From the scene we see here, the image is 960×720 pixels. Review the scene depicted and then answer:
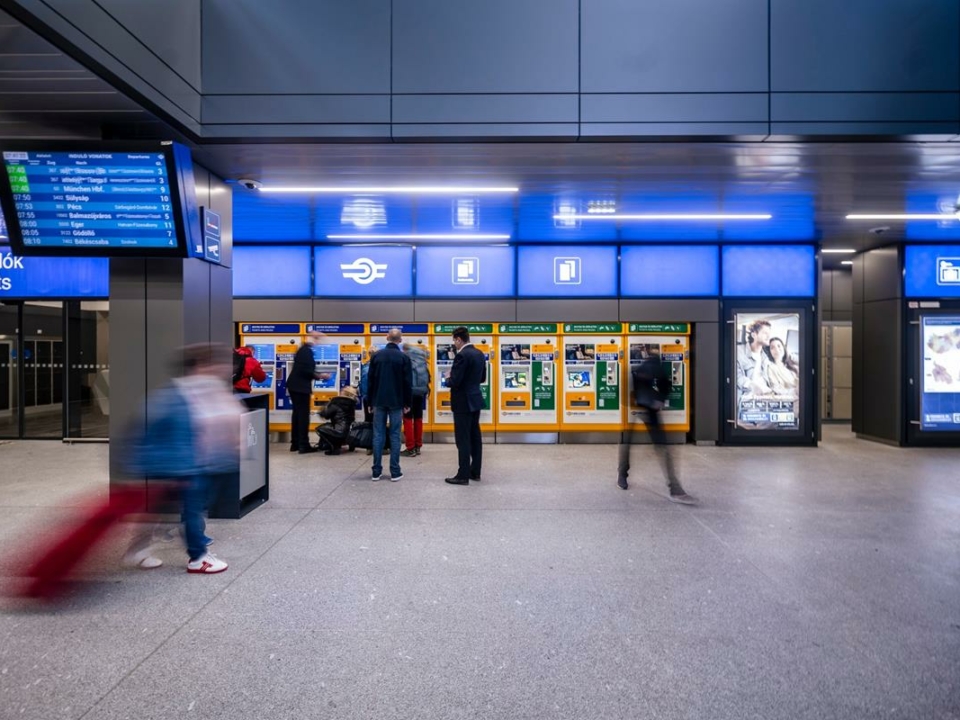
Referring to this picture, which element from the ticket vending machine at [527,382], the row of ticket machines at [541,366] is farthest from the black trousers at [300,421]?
the ticket vending machine at [527,382]

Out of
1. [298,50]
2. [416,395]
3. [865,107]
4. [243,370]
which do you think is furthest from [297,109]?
[865,107]

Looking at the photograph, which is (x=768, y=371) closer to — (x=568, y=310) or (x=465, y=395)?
(x=568, y=310)

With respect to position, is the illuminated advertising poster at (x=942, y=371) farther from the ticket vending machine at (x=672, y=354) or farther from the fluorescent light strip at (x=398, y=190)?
the fluorescent light strip at (x=398, y=190)

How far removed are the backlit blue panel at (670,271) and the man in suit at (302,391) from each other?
219 inches

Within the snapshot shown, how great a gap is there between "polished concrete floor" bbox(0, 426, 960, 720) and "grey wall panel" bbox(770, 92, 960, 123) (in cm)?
Result: 372

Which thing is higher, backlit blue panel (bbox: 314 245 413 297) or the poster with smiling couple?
backlit blue panel (bbox: 314 245 413 297)

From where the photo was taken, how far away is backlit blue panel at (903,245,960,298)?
32.2 feet

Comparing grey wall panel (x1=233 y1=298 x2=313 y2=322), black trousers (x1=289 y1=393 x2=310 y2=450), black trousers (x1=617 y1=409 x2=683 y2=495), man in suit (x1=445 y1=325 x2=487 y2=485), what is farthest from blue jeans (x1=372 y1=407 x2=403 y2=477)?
grey wall panel (x1=233 y1=298 x2=313 y2=322)

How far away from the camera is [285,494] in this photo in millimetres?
6254

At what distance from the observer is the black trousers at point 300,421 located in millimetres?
8828

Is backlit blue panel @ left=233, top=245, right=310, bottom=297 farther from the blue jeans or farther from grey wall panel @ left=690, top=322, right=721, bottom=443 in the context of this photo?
grey wall panel @ left=690, top=322, right=721, bottom=443

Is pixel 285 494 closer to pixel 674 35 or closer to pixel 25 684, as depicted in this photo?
pixel 25 684

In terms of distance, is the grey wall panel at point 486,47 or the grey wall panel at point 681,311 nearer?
the grey wall panel at point 486,47

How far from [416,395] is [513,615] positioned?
17.2ft
